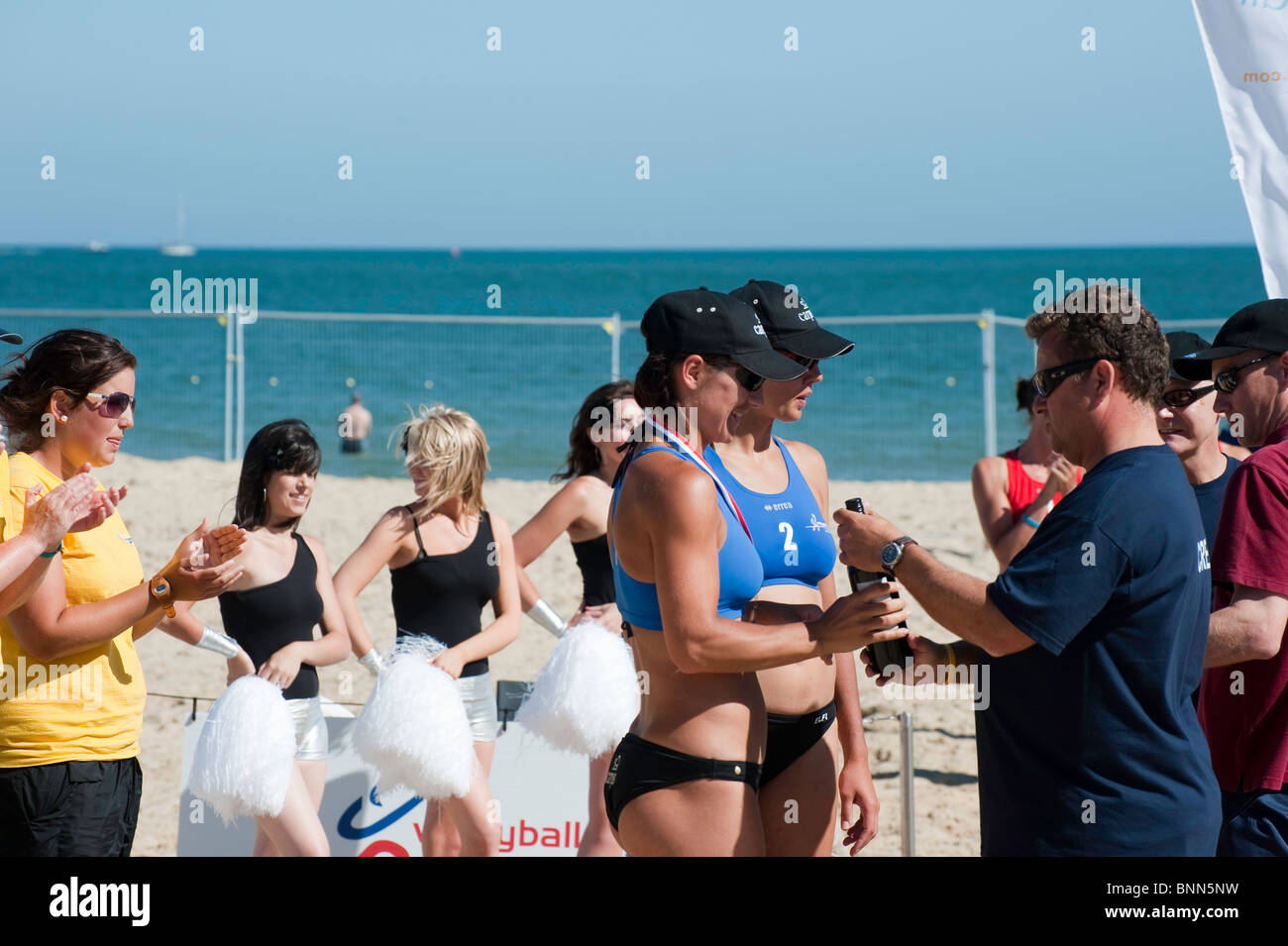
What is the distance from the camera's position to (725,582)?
253 centimetres

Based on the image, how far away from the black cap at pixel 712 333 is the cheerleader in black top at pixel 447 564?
1981 millimetres

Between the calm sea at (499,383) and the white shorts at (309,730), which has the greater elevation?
the calm sea at (499,383)

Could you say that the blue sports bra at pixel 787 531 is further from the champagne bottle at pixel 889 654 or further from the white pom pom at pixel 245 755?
the white pom pom at pixel 245 755

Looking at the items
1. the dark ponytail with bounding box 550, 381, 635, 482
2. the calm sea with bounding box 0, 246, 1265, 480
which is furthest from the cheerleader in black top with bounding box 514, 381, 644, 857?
the calm sea with bounding box 0, 246, 1265, 480

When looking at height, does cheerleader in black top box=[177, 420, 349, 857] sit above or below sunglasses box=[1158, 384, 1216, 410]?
below

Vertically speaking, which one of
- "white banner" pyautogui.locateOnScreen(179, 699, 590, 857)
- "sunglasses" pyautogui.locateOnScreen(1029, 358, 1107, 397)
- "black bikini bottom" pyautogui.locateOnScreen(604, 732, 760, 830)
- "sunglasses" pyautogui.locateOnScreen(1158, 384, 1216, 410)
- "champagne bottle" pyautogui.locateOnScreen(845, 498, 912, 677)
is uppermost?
"sunglasses" pyautogui.locateOnScreen(1158, 384, 1216, 410)

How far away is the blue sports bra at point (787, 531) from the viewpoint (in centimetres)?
273

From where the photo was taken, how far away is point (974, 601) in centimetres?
220

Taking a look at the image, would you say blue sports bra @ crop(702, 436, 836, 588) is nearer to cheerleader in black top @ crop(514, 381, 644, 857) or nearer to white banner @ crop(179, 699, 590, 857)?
cheerleader in black top @ crop(514, 381, 644, 857)

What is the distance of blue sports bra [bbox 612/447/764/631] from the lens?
2.50m

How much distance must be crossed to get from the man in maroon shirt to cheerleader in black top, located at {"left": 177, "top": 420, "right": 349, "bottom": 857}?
2813 mm

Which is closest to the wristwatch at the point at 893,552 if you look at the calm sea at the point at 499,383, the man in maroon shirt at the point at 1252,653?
the man in maroon shirt at the point at 1252,653
